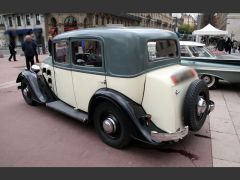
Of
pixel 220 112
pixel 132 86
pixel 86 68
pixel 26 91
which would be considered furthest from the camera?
pixel 26 91

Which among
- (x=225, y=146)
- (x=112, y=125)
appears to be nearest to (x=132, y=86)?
(x=112, y=125)

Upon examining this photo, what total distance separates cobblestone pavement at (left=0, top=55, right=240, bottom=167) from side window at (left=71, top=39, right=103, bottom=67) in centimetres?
131

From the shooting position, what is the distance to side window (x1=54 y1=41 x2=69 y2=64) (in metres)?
4.53

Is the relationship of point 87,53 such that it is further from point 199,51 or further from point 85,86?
point 199,51

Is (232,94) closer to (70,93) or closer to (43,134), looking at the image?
(70,93)

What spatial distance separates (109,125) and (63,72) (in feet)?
5.33

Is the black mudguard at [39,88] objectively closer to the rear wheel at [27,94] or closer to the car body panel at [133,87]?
the rear wheel at [27,94]

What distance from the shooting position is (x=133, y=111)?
341cm

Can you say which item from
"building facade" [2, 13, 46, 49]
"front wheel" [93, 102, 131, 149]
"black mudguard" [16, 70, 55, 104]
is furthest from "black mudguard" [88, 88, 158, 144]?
"building facade" [2, 13, 46, 49]

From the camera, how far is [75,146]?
3.89 m

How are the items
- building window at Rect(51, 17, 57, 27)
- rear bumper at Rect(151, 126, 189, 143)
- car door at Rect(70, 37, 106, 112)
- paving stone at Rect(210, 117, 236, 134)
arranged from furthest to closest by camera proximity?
building window at Rect(51, 17, 57, 27)
paving stone at Rect(210, 117, 236, 134)
car door at Rect(70, 37, 106, 112)
rear bumper at Rect(151, 126, 189, 143)

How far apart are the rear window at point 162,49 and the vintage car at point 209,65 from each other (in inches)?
126

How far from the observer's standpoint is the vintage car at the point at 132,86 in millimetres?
3361

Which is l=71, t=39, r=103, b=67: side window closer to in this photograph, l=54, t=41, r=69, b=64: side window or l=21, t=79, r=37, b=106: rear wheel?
l=54, t=41, r=69, b=64: side window
